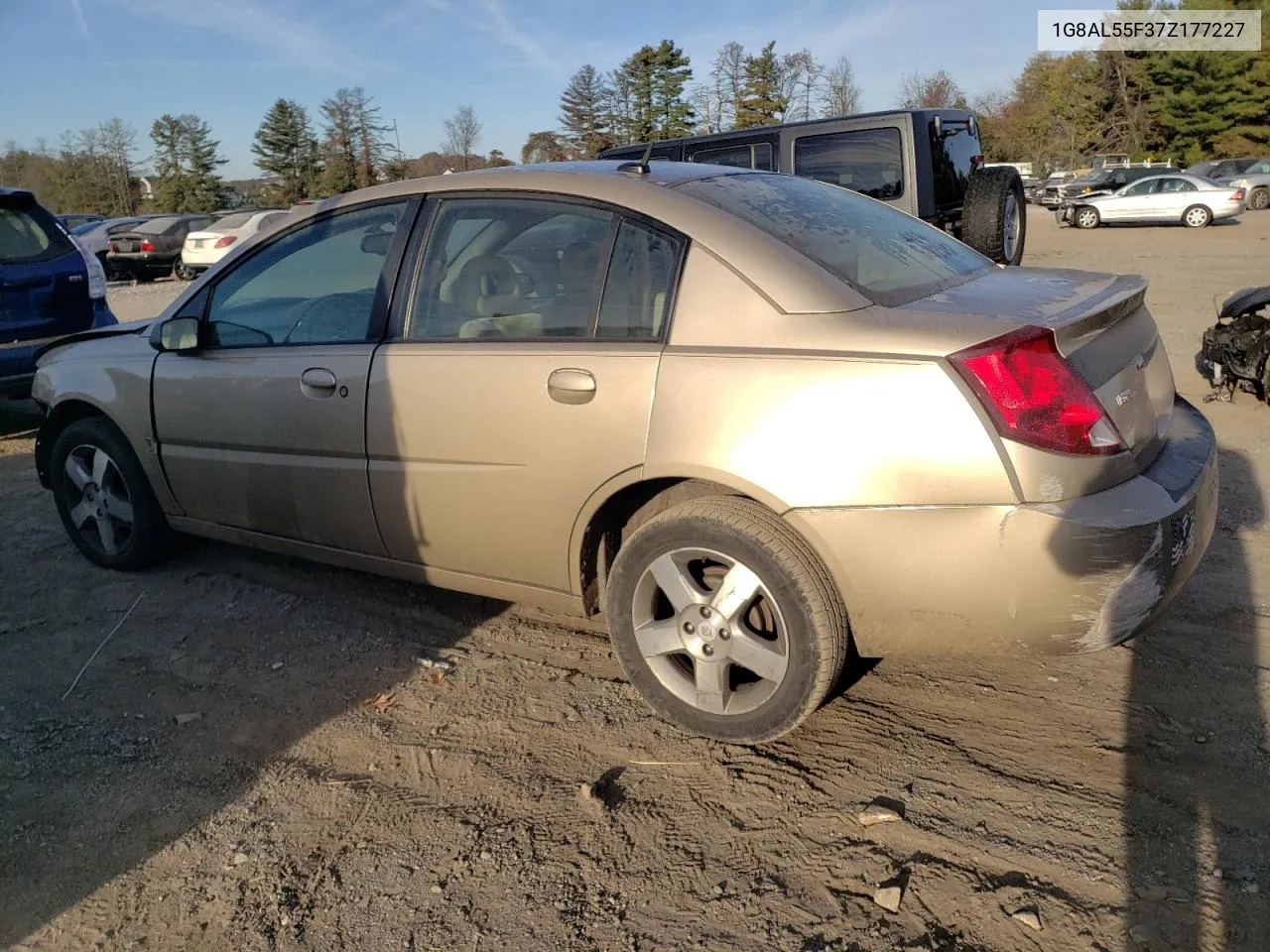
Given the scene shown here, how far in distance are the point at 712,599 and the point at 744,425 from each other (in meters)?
0.52

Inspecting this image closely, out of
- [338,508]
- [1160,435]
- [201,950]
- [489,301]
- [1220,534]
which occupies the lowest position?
[201,950]

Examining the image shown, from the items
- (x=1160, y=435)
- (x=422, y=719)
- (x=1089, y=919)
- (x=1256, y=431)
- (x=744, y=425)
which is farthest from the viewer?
(x=1256, y=431)

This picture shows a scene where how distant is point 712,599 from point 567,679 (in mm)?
834

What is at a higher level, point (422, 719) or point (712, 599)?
point (712, 599)

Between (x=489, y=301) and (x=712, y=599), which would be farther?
(x=489, y=301)

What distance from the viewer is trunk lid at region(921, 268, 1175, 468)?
2633mm

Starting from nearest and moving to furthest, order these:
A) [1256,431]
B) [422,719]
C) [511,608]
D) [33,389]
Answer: [422,719], [511,608], [33,389], [1256,431]

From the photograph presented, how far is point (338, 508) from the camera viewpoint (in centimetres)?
366

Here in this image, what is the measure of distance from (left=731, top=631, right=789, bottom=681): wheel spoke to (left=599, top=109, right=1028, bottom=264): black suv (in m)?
6.40

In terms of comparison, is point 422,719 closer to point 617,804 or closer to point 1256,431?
point 617,804

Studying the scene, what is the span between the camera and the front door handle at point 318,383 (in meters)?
3.54

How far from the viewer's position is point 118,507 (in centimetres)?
452

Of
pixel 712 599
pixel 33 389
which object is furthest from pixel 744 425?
pixel 33 389

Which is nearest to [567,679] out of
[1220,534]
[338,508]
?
[338,508]
